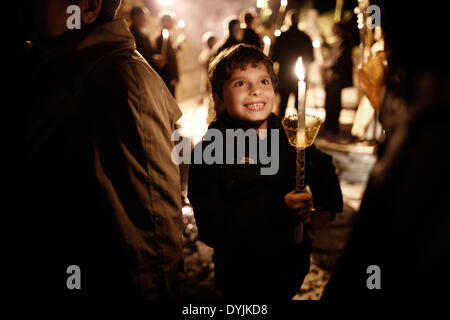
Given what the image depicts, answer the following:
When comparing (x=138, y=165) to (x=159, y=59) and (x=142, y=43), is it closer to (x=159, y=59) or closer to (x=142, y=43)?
(x=142, y=43)

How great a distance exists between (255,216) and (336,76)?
7.06 metres

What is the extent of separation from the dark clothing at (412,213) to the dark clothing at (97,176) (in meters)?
A: 1.01

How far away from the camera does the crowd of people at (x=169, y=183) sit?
676 mm

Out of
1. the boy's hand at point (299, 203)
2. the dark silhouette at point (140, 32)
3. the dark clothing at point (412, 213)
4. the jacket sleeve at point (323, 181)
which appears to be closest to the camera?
the dark clothing at point (412, 213)

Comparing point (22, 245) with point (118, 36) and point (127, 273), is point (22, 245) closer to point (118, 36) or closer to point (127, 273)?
point (127, 273)

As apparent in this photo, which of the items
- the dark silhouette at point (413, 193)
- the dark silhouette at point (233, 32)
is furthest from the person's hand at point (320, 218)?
the dark silhouette at point (233, 32)

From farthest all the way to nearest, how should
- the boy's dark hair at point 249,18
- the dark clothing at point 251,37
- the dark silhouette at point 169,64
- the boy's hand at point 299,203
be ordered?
the dark silhouette at point 169,64
the boy's dark hair at point 249,18
the dark clothing at point 251,37
the boy's hand at point 299,203

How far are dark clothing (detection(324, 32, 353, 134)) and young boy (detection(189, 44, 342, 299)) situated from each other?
6509 millimetres

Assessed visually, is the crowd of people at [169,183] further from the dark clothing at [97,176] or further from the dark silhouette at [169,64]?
the dark silhouette at [169,64]

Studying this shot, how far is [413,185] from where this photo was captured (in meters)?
0.66

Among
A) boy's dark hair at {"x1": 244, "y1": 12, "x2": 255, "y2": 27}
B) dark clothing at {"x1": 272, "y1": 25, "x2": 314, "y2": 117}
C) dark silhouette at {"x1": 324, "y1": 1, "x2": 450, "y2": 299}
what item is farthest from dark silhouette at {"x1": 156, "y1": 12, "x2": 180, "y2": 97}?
dark silhouette at {"x1": 324, "y1": 1, "x2": 450, "y2": 299}

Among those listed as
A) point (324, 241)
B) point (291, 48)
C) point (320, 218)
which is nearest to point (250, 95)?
point (320, 218)

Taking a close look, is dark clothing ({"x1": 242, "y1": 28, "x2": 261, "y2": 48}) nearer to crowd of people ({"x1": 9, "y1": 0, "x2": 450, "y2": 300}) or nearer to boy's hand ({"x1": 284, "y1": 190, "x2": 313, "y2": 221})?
crowd of people ({"x1": 9, "y1": 0, "x2": 450, "y2": 300})
